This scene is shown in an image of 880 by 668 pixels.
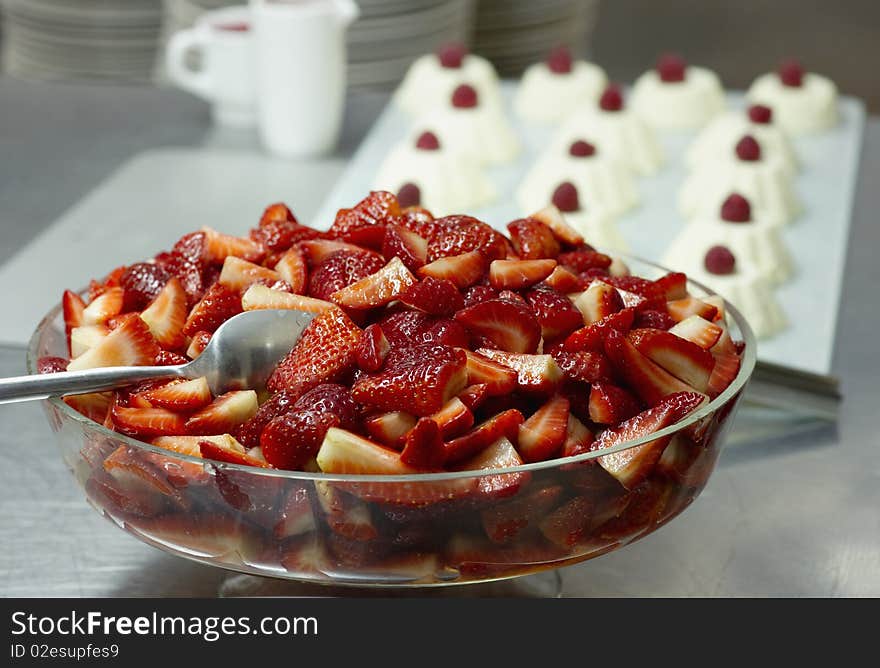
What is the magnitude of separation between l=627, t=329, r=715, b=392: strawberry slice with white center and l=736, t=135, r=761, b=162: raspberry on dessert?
1.06 metres

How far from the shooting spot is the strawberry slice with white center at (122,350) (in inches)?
33.3

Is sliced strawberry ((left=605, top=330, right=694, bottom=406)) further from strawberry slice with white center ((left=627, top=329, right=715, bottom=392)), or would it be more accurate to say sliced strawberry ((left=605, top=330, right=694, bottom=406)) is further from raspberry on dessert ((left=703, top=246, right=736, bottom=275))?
raspberry on dessert ((left=703, top=246, right=736, bottom=275))

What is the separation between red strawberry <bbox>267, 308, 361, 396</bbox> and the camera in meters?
0.81

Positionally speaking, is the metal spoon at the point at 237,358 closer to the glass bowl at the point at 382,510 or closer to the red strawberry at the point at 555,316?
the glass bowl at the point at 382,510

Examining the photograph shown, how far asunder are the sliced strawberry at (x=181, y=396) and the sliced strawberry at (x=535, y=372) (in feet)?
0.65

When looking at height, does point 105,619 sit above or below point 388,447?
below

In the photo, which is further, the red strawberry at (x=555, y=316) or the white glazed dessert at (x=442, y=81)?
the white glazed dessert at (x=442, y=81)

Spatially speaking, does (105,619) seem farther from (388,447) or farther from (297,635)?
(388,447)

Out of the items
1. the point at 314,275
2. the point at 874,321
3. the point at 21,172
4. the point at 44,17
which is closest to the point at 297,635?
the point at 314,275

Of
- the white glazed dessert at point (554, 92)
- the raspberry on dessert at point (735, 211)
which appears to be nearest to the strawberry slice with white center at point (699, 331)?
the raspberry on dessert at point (735, 211)

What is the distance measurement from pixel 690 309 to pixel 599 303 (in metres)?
0.10

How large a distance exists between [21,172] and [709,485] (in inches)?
48.2

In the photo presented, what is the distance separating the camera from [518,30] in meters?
2.88

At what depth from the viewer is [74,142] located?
2.00m
